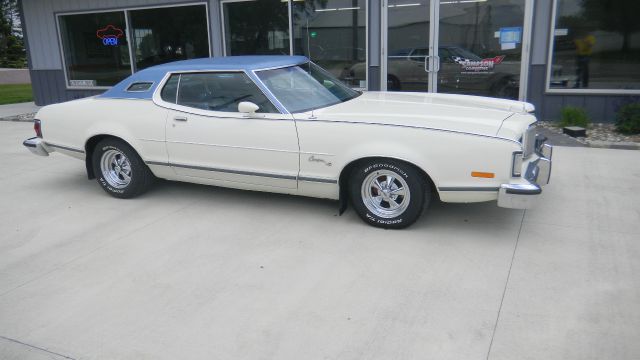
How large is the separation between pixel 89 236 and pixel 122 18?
958 centimetres

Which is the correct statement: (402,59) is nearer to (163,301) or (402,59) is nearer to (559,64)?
(559,64)

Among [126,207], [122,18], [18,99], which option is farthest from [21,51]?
[126,207]

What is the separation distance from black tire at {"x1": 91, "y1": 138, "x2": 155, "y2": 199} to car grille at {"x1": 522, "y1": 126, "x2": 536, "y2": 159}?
12.5ft

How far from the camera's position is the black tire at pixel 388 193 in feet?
14.4

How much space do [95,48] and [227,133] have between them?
33.1ft

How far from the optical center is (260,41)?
11.4 metres

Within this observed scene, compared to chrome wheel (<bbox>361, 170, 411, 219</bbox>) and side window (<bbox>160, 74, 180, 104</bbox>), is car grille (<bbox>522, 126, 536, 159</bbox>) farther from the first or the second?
side window (<bbox>160, 74, 180, 104</bbox>)

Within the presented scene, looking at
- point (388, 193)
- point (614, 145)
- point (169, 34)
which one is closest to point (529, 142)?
point (388, 193)

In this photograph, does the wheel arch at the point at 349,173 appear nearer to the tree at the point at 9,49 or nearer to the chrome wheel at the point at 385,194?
the chrome wheel at the point at 385,194

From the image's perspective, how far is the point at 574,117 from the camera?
851 centimetres

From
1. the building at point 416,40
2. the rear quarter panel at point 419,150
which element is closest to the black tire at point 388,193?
the rear quarter panel at point 419,150

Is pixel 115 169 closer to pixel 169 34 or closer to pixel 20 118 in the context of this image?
pixel 169 34

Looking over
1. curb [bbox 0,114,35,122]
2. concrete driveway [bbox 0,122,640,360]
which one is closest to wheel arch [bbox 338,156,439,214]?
concrete driveway [bbox 0,122,640,360]

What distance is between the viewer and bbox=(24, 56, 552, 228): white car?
13.8 ft
